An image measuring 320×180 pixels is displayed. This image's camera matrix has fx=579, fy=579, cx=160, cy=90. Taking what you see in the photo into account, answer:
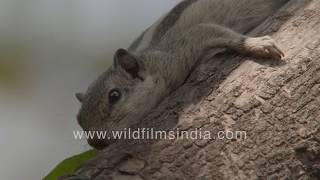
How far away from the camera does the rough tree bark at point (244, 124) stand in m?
2.43

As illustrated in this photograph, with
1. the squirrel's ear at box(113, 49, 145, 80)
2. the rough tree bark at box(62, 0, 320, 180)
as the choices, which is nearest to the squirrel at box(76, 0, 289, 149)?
the squirrel's ear at box(113, 49, 145, 80)

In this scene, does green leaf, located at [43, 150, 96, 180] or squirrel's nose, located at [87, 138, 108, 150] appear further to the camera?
squirrel's nose, located at [87, 138, 108, 150]

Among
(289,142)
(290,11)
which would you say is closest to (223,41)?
(290,11)

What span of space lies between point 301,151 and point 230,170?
323 millimetres

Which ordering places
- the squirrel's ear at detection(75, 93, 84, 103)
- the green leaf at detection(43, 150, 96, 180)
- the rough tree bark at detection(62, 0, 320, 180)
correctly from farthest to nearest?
the squirrel's ear at detection(75, 93, 84, 103)
the green leaf at detection(43, 150, 96, 180)
the rough tree bark at detection(62, 0, 320, 180)

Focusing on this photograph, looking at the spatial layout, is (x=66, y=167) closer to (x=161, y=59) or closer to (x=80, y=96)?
(x=80, y=96)

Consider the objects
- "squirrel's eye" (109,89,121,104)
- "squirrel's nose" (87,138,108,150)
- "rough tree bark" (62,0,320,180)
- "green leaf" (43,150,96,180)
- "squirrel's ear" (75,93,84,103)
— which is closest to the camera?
"rough tree bark" (62,0,320,180)

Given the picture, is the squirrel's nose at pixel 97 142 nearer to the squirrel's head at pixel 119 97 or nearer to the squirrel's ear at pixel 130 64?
the squirrel's head at pixel 119 97

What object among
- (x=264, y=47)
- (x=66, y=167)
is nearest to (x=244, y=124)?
(x=264, y=47)

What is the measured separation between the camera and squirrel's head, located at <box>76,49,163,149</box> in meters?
3.98

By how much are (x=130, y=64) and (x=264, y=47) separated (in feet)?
4.88

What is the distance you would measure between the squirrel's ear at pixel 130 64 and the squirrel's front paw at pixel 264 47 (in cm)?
113

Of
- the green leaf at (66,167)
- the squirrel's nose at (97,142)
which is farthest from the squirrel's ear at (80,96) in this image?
the green leaf at (66,167)

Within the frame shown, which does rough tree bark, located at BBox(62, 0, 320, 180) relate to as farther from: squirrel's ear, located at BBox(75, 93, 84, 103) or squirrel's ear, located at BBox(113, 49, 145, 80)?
squirrel's ear, located at BBox(75, 93, 84, 103)
